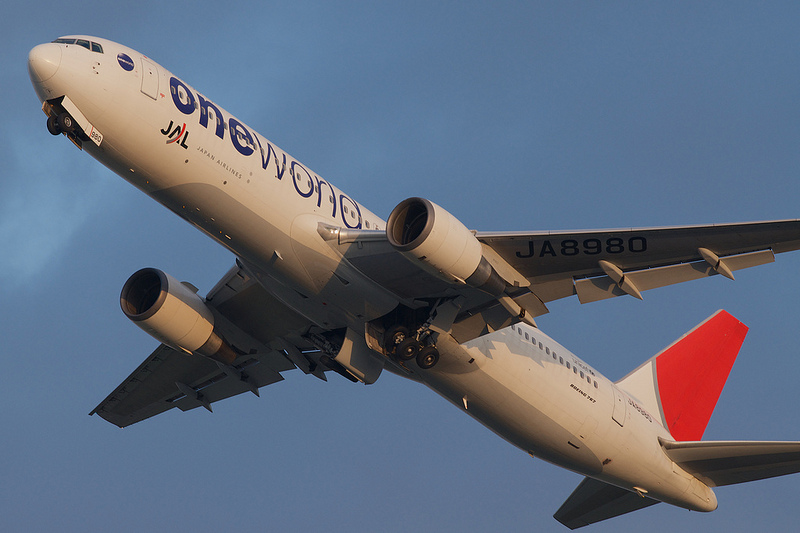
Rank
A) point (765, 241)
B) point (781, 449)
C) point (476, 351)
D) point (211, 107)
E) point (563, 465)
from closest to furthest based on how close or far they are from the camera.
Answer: point (765, 241) → point (211, 107) → point (476, 351) → point (781, 449) → point (563, 465)

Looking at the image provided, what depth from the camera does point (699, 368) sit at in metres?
29.2

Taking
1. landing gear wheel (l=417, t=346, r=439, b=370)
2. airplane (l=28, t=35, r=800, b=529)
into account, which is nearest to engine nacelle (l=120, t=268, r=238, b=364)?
airplane (l=28, t=35, r=800, b=529)

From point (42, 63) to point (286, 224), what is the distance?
5986mm

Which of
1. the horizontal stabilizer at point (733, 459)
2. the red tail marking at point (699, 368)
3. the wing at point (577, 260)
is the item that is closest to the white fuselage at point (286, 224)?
the wing at point (577, 260)

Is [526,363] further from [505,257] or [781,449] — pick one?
[781,449]

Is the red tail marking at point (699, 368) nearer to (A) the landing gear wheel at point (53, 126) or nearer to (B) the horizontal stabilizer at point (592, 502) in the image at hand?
(B) the horizontal stabilizer at point (592, 502)

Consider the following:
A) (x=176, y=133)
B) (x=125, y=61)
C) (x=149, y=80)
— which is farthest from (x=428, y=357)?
(x=125, y=61)

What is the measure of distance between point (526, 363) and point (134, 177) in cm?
1109

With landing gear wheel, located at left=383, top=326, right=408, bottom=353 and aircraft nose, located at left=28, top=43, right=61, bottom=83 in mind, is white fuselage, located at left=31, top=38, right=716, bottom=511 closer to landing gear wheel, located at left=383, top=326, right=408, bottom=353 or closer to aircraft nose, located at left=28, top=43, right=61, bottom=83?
aircraft nose, located at left=28, top=43, right=61, bottom=83

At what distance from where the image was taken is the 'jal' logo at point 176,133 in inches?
717

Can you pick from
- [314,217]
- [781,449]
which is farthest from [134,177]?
[781,449]

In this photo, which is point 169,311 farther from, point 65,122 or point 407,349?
point 65,122

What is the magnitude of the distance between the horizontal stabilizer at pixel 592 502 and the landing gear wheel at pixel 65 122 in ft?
62.1

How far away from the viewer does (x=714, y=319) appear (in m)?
29.7
